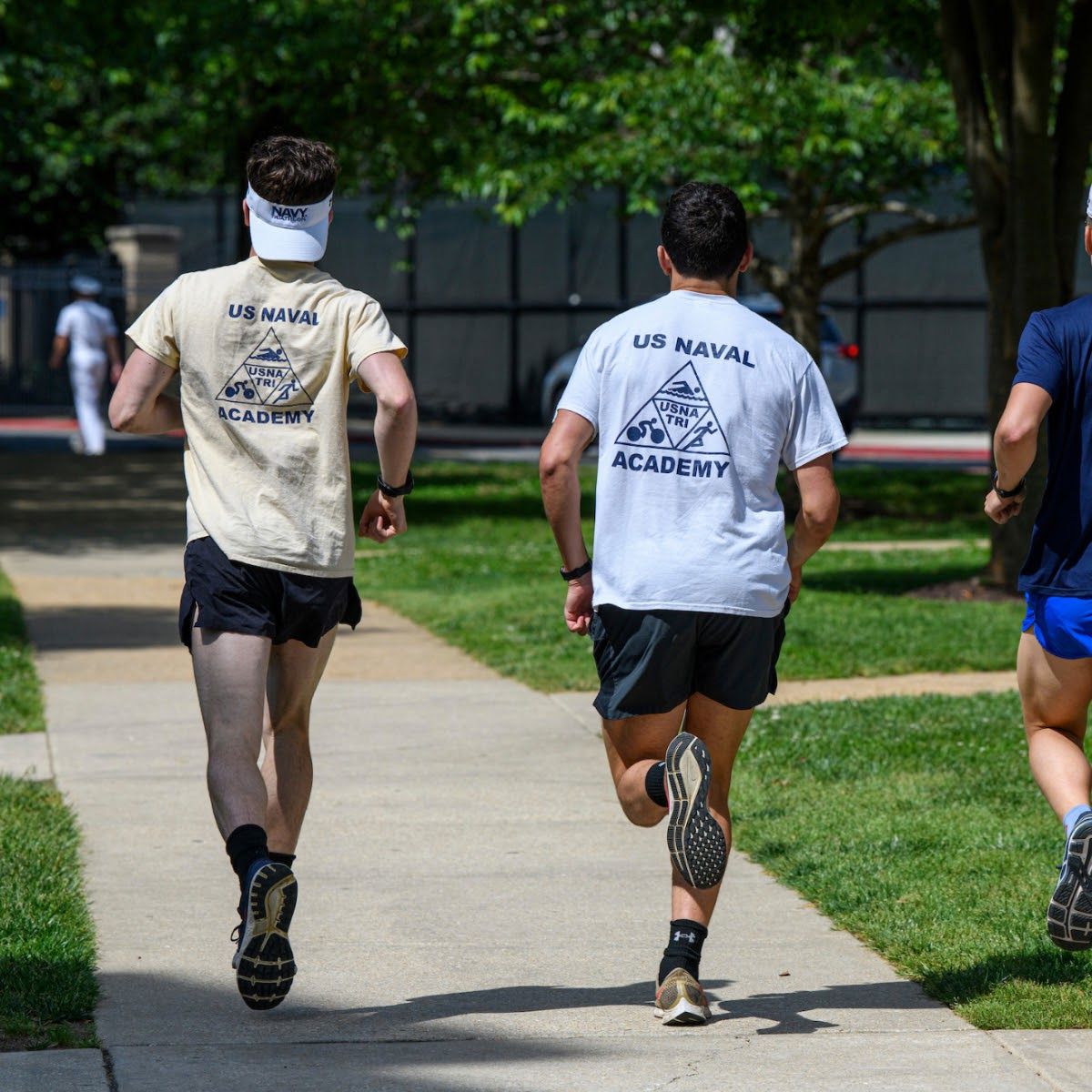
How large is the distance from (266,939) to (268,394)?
1.24m

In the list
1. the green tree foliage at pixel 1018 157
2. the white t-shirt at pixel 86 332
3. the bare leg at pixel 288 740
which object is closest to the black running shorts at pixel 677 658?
the bare leg at pixel 288 740

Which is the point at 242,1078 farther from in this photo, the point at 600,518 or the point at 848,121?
the point at 848,121

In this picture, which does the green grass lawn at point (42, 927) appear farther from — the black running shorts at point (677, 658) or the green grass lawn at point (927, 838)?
the green grass lawn at point (927, 838)

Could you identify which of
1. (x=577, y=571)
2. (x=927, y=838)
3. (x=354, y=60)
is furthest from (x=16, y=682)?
(x=354, y=60)

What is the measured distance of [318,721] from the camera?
27.9 ft

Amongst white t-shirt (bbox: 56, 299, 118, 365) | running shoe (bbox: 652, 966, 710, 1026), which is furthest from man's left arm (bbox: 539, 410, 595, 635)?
white t-shirt (bbox: 56, 299, 118, 365)

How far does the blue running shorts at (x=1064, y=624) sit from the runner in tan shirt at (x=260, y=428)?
1551mm

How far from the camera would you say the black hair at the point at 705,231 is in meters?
4.50

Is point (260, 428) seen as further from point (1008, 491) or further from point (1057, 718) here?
point (1057, 718)

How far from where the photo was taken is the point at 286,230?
180 inches

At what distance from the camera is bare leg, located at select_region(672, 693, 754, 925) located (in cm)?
455

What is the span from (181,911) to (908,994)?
2046mm

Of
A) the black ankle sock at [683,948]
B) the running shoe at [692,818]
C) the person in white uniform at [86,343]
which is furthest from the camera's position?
the person in white uniform at [86,343]

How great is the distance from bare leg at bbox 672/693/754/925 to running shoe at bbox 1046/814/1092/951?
0.75 metres
